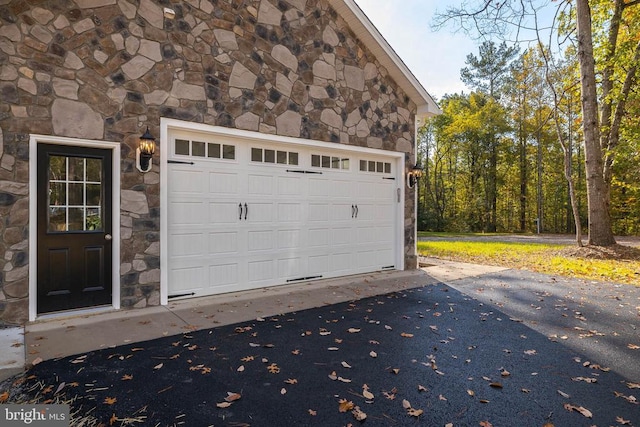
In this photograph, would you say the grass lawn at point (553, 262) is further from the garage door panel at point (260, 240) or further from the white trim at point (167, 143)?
the garage door panel at point (260, 240)

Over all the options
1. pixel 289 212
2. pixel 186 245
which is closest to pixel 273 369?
pixel 186 245

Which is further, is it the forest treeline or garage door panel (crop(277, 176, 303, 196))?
the forest treeline

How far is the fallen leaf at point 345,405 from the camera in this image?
8.04ft

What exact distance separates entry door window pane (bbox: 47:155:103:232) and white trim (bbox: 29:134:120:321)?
0.54 ft

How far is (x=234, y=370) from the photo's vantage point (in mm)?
3014

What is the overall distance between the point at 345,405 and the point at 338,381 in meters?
0.36

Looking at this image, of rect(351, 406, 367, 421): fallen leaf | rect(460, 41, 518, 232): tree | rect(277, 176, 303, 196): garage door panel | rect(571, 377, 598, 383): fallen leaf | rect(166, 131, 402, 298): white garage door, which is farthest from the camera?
rect(460, 41, 518, 232): tree

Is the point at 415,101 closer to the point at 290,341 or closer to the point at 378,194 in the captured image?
the point at 378,194

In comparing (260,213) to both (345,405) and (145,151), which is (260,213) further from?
(345,405)

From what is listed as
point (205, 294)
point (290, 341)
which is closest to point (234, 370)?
point (290, 341)

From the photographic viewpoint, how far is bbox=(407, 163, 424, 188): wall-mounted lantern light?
7.45 meters

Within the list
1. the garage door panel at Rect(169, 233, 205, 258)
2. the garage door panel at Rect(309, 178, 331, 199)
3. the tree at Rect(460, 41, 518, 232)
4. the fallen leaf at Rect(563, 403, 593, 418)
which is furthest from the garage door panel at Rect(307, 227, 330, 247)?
the tree at Rect(460, 41, 518, 232)

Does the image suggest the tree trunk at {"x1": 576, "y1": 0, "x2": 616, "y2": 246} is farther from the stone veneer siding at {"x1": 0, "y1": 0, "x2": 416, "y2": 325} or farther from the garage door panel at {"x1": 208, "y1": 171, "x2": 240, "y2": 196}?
the garage door panel at {"x1": 208, "y1": 171, "x2": 240, "y2": 196}

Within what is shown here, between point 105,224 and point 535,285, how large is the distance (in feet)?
22.4
